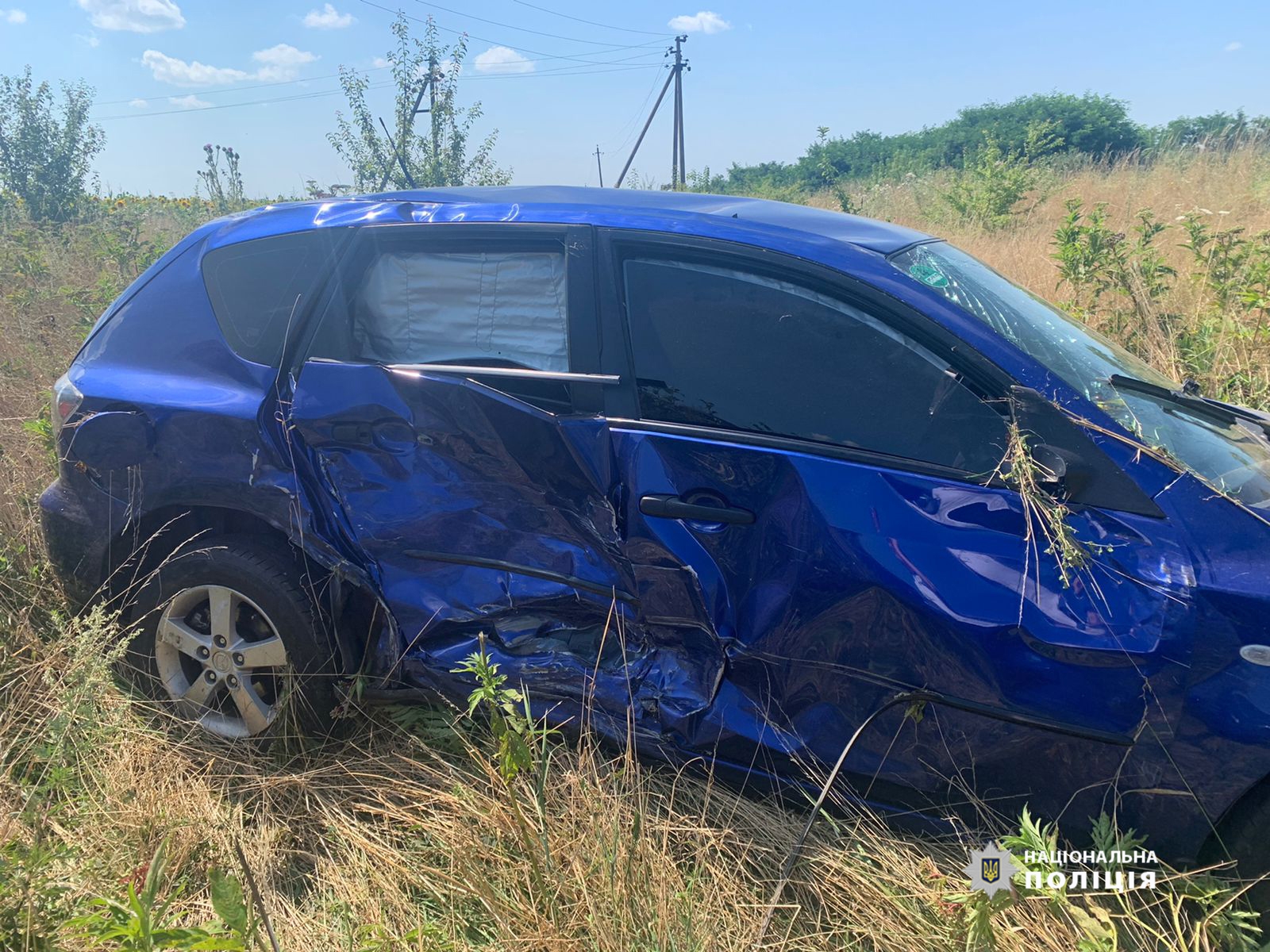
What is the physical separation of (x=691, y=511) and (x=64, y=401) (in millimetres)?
2212

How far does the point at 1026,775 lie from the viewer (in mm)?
1915

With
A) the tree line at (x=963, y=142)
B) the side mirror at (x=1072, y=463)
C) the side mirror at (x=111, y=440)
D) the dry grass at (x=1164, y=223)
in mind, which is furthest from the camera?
the tree line at (x=963, y=142)

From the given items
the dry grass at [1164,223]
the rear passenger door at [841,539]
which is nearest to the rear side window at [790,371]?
the rear passenger door at [841,539]

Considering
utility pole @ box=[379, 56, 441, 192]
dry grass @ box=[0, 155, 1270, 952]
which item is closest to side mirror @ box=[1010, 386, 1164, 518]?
dry grass @ box=[0, 155, 1270, 952]

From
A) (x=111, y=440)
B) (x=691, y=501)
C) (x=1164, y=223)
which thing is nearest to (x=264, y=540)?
(x=111, y=440)

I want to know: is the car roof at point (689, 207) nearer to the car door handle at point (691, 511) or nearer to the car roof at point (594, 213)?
the car roof at point (594, 213)

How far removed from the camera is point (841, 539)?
6.54ft

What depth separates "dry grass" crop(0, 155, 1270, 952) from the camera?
1849 mm

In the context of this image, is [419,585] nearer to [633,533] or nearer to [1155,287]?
[633,533]

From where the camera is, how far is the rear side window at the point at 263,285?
262 cm

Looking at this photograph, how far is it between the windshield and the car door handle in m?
0.80

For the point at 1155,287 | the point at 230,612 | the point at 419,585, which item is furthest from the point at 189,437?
the point at 1155,287

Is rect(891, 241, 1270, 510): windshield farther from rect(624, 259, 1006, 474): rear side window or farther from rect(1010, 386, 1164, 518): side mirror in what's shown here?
rect(624, 259, 1006, 474): rear side window

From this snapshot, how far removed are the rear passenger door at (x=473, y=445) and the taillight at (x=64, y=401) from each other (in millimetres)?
864
